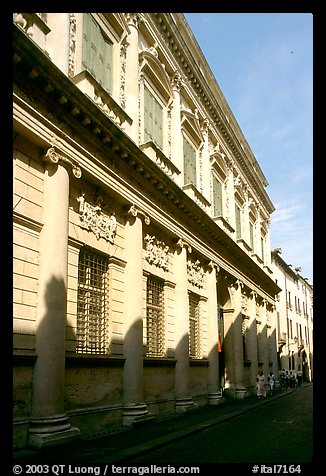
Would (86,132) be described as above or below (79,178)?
above

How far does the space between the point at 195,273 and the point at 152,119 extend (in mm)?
5856

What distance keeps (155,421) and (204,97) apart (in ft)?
42.8

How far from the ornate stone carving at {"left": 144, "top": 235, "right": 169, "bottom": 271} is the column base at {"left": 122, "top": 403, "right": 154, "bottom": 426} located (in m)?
4.09

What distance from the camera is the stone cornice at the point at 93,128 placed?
9078mm

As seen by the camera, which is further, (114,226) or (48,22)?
(114,226)

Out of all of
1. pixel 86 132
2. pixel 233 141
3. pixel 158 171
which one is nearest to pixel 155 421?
pixel 158 171

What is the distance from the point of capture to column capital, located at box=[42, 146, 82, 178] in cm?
975

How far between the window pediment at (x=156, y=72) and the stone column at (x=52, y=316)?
6344 millimetres

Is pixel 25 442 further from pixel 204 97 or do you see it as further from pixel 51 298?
pixel 204 97

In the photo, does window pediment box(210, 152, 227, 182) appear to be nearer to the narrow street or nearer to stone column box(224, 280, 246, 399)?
stone column box(224, 280, 246, 399)

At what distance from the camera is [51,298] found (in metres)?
9.28

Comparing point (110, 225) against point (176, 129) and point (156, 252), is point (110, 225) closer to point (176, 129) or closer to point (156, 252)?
point (156, 252)

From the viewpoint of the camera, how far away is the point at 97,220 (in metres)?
11.8

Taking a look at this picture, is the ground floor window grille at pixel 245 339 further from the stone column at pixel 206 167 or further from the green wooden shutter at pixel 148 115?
the green wooden shutter at pixel 148 115
